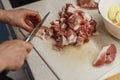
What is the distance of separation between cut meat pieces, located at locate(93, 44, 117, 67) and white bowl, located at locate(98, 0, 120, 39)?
51mm

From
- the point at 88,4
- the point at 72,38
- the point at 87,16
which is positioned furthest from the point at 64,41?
the point at 88,4

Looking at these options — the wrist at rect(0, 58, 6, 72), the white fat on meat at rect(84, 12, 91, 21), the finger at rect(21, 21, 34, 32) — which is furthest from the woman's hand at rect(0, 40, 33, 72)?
the white fat on meat at rect(84, 12, 91, 21)

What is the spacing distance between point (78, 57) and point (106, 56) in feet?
0.31

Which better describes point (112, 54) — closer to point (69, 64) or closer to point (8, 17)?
point (69, 64)

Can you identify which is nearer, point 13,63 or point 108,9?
point 13,63

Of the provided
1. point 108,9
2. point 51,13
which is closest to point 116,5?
point 108,9

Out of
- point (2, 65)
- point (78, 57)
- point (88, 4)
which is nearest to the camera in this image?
point (2, 65)

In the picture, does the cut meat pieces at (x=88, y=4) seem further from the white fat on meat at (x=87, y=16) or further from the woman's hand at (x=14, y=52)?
the woman's hand at (x=14, y=52)

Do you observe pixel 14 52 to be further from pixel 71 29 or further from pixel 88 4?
pixel 88 4

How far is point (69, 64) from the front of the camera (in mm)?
824

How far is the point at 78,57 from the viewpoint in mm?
842

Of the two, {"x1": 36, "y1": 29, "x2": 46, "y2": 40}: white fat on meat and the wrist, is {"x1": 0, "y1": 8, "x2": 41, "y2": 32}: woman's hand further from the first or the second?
the wrist

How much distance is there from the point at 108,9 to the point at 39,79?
1.20 feet

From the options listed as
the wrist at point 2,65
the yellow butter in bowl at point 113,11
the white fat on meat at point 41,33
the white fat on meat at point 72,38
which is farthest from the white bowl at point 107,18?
the wrist at point 2,65
